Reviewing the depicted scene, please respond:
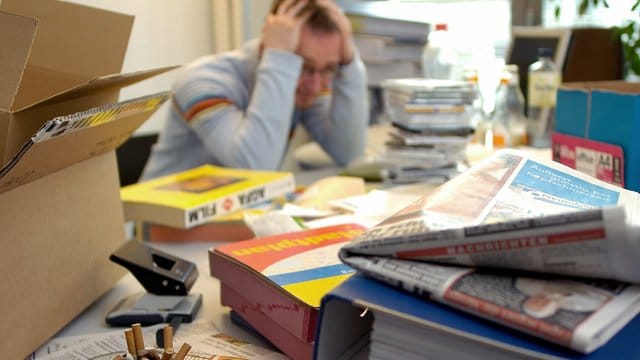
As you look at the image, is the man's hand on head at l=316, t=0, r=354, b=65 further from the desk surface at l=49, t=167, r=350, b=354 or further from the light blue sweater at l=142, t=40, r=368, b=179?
the desk surface at l=49, t=167, r=350, b=354

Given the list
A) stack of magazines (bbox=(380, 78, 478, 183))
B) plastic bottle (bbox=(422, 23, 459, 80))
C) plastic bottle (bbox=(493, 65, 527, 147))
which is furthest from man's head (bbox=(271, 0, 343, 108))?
plastic bottle (bbox=(422, 23, 459, 80))

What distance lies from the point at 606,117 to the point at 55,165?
0.75 meters

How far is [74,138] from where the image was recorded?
0.71 meters

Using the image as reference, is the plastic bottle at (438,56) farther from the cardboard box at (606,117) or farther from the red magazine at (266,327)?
the red magazine at (266,327)

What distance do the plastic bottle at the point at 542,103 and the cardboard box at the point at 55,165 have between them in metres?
1.44

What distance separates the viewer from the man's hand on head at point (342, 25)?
1.81 meters

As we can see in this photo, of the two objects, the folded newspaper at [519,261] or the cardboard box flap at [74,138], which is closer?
the folded newspaper at [519,261]

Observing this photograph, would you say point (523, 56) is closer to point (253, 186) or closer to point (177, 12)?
point (177, 12)

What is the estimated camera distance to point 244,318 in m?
0.77

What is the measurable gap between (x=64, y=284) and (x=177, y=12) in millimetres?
1886

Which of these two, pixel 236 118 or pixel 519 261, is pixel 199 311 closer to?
pixel 519 261

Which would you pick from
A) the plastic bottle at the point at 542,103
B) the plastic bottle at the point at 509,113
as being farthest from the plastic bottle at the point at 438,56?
the plastic bottle at the point at 542,103

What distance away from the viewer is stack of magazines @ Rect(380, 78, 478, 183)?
149 cm

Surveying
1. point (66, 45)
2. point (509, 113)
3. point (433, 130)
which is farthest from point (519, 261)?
point (509, 113)
